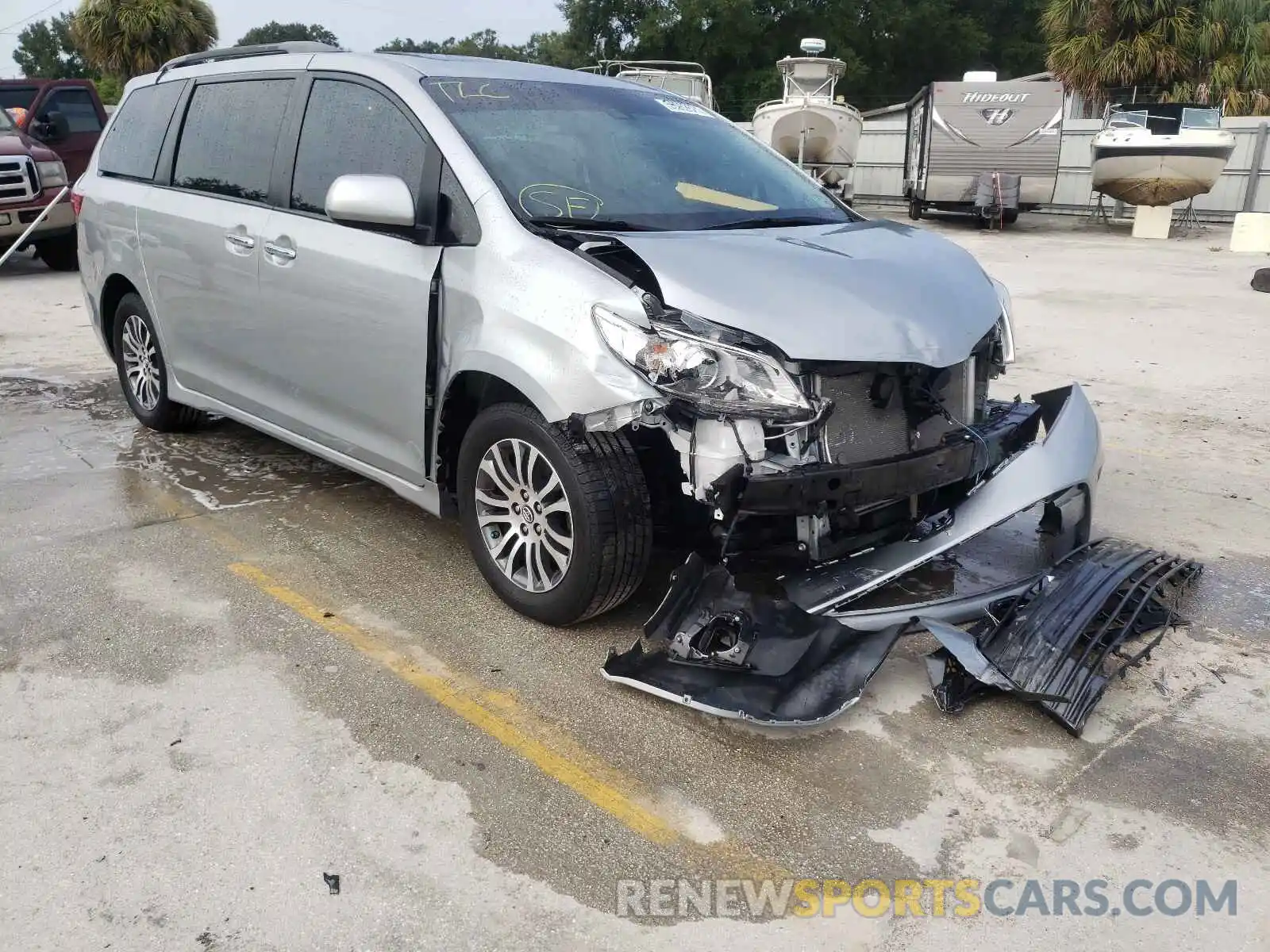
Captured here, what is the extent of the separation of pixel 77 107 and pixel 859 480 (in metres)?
15.8

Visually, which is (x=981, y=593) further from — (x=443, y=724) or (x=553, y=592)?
(x=443, y=724)

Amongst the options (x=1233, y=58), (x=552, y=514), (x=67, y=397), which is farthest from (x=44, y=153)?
(x=1233, y=58)

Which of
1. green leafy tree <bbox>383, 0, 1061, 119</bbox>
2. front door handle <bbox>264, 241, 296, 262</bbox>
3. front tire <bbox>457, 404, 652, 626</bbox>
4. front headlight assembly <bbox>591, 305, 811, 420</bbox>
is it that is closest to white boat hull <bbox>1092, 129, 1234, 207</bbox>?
front door handle <bbox>264, 241, 296, 262</bbox>

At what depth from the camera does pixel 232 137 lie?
471cm

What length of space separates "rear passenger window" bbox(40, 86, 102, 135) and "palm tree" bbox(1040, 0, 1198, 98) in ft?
64.9

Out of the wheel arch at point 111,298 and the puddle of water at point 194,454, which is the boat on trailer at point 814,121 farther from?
the wheel arch at point 111,298

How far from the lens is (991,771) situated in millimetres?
2893

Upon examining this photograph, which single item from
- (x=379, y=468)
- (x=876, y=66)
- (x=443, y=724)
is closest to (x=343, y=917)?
(x=443, y=724)

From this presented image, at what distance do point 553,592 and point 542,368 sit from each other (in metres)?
0.77

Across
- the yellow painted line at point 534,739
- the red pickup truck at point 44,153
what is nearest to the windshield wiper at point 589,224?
the yellow painted line at point 534,739

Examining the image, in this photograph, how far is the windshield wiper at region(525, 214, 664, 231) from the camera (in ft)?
11.7

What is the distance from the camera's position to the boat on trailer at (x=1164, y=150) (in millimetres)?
17719

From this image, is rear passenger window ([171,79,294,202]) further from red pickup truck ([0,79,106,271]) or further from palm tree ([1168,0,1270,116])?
palm tree ([1168,0,1270,116])

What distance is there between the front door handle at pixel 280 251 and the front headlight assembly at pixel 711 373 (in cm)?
177
